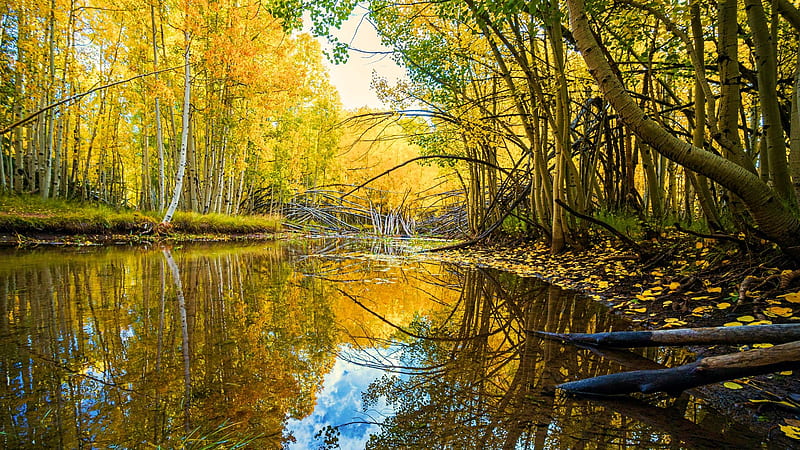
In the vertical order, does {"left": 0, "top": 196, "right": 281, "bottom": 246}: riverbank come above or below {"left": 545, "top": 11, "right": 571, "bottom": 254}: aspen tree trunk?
below

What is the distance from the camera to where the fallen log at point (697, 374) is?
107cm

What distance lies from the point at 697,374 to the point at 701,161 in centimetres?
157

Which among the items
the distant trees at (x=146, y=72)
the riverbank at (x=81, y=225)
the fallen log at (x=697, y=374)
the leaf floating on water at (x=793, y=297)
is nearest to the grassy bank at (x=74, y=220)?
the riverbank at (x=81, y=225)

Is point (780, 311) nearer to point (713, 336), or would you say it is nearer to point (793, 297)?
point (793, 297)

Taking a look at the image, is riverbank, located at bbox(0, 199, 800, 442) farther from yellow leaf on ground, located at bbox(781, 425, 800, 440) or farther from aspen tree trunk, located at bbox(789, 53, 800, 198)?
aspen tree trunk, located at bbox(789, 53, 800, 198)

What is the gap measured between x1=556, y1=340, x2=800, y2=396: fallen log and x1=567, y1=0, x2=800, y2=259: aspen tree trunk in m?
1.47

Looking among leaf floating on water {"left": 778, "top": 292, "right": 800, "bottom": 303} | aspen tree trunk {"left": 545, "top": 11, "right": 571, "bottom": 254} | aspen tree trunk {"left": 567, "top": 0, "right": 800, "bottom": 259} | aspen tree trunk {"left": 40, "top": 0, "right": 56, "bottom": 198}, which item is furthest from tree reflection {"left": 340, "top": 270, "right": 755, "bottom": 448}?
aspen tree trunk {"left": 40, "top": 0, "right": 56, "bottom": 198}

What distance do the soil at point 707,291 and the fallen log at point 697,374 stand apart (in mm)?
249

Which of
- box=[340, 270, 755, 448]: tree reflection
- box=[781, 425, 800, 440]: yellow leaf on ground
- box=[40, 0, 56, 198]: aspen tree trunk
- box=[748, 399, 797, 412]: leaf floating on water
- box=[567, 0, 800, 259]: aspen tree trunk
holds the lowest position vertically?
box=[340, 270, 755, 448]: tree reflection

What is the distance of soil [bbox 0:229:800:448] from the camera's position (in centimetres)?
136

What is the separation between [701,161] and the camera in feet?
7.09

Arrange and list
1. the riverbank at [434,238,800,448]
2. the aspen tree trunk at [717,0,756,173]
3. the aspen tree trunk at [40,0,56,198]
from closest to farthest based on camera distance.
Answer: the riverbank at [434,238,800,448], the aspen tree trunk at [717,0,756,173], the aspen tree trunk at [40,0,56,198]

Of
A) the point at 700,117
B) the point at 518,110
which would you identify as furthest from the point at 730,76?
the point at 518,110

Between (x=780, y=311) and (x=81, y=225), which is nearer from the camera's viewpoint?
(x=780, y=311)
